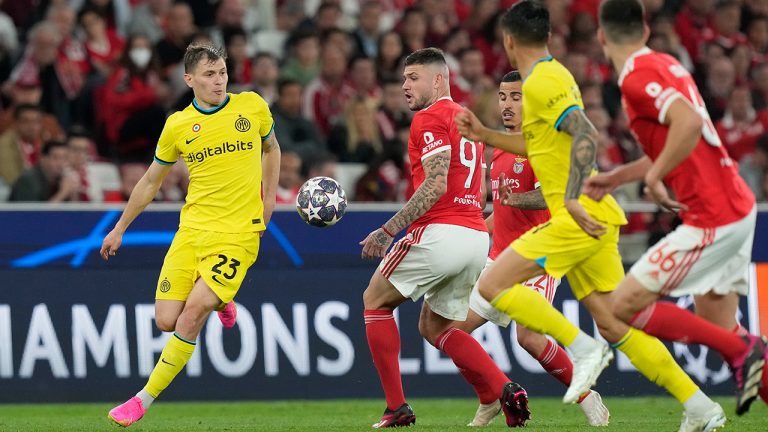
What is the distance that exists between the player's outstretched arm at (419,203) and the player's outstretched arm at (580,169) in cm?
141

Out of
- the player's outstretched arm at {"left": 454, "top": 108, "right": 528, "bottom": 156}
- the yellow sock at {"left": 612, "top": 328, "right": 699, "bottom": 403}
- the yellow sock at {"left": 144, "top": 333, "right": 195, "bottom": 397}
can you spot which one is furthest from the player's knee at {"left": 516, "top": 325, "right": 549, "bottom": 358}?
the yellow sock at {"left": 144, "top": 333, "right": 195, "bottom": 397}

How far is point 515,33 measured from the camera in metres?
7.47

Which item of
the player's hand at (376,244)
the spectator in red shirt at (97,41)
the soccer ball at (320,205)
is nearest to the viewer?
the player's hand at (376,244)

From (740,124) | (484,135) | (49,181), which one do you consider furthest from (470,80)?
(484,135)

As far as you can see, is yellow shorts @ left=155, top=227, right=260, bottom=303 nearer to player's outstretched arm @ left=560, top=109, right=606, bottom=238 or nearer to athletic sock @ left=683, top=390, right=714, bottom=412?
player's outstretched arm @ left=560, top=109, right=606, bottom=238

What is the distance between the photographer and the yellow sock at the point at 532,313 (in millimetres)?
7371

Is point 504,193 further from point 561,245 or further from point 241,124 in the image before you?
point 241,124

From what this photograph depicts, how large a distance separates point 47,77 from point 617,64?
361 inches

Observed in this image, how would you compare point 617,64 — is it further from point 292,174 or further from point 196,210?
point 292,174

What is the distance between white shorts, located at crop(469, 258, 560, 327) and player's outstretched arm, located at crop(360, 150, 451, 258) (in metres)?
0.81

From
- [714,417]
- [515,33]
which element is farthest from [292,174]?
[714,417]

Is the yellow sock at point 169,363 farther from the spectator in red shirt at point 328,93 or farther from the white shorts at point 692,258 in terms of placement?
the spectator in red shirt at point 328,93

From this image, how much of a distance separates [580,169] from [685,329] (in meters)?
1.06

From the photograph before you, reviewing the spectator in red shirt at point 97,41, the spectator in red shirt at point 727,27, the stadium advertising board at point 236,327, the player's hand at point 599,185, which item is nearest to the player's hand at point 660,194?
the player's hand at point 599,185
